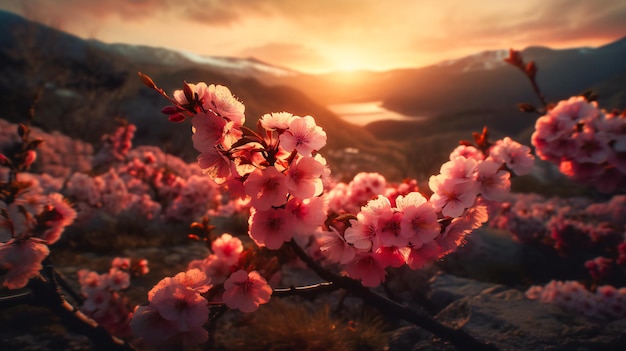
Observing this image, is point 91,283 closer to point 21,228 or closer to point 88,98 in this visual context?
point 21,228

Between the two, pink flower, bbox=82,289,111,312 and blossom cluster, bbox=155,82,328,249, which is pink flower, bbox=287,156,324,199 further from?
pink flower, bbox=82,289,111,312

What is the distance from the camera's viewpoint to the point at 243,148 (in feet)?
3.99

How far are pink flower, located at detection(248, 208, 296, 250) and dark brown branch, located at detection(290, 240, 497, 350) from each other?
99 mm

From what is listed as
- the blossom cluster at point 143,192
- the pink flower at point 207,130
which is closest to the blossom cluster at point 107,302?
the blossom cluster at point 143,192

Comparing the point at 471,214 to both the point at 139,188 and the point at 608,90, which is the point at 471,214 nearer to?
the point at 139,188

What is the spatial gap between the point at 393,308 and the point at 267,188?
886mm

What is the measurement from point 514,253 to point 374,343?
4.85 metres

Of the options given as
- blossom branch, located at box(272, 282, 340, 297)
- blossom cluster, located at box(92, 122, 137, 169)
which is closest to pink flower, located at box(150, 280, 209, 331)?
blossom branch, located at box(272, 282, 340, 297)

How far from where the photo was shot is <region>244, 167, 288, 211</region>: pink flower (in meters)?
1.15

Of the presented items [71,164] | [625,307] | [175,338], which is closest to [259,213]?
[175,338]

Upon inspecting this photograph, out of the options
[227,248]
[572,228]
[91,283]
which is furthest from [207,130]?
[572,228]

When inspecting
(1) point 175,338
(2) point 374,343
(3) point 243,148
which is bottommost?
(2) point 374,343

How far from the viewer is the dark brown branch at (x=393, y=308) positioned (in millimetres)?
1484

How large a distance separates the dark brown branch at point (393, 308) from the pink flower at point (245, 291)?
0.20 meters
